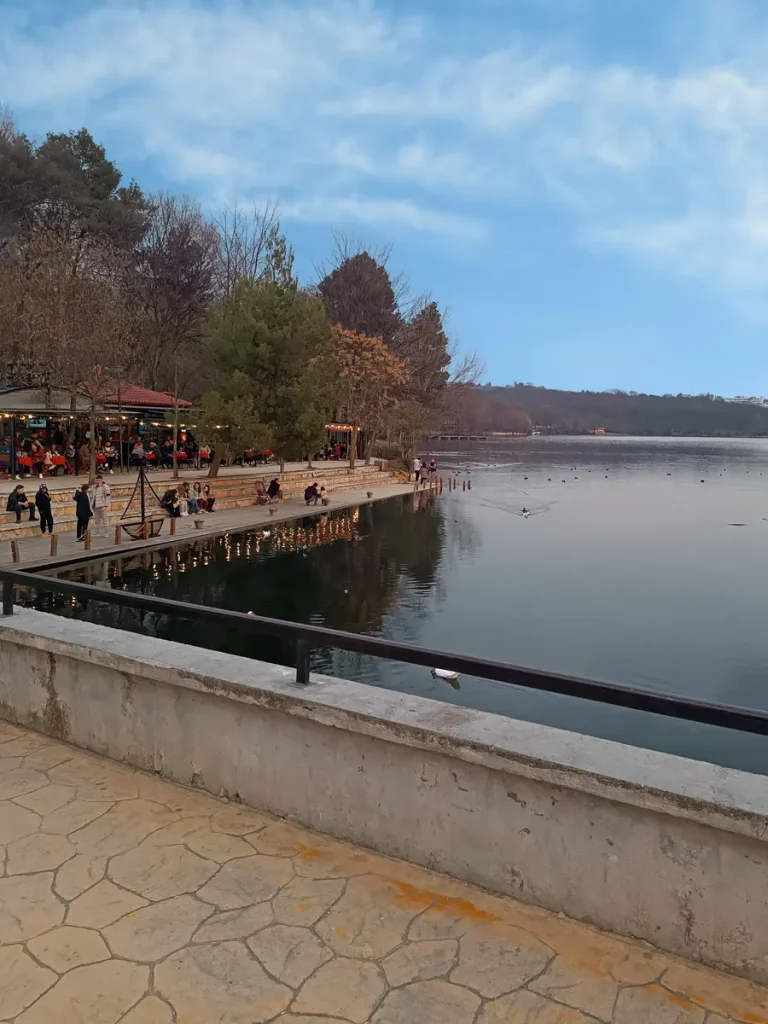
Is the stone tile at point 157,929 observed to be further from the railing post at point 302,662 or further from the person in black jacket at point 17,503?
the person in black jacket at point 17,503

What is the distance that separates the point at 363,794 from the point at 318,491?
92.2 feet

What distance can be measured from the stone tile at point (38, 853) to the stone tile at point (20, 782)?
0.46 meters

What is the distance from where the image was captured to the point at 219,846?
3.36 metres

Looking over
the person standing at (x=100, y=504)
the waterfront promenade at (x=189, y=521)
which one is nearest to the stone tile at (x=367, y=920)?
the waterfront promenade at (x=189, y=521)

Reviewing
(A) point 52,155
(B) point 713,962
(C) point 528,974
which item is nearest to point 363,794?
(C) point 528,974

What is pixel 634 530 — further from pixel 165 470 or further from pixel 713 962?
pixel 713 962

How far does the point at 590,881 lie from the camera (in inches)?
110

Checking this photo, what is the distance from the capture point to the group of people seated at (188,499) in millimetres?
23484

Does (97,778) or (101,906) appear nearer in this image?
(101,906)

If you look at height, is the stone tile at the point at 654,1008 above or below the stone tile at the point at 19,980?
above

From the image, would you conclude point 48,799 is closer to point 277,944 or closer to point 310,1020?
point 277,944

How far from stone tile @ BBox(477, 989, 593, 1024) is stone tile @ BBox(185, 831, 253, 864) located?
131 centimetres

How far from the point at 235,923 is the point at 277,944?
21 centimetres

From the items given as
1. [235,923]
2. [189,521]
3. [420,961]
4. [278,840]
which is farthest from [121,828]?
[189,521]
